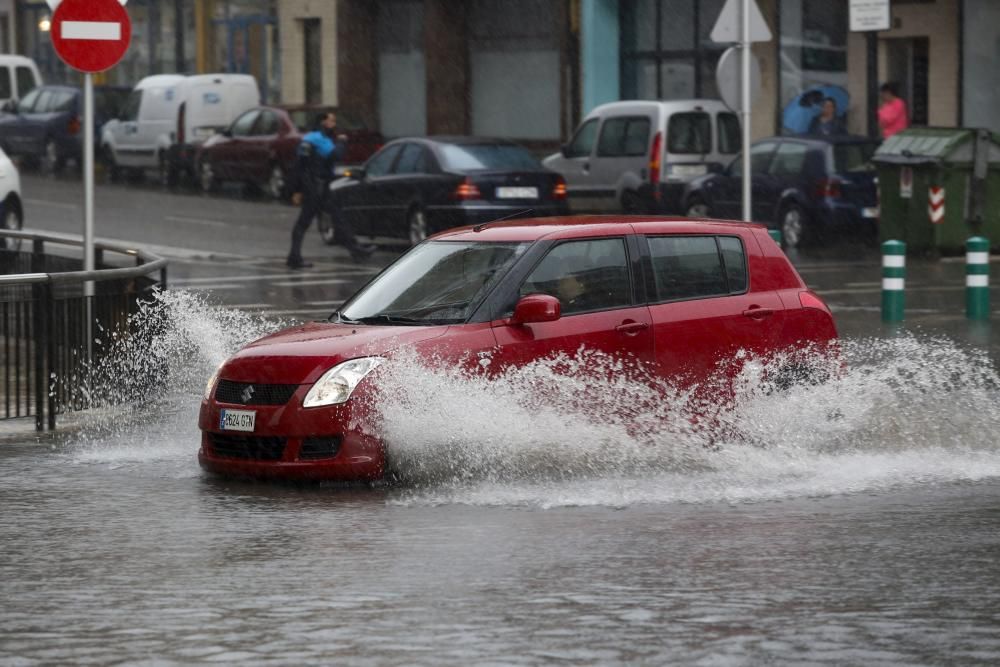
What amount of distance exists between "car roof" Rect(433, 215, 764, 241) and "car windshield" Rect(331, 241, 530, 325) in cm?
10

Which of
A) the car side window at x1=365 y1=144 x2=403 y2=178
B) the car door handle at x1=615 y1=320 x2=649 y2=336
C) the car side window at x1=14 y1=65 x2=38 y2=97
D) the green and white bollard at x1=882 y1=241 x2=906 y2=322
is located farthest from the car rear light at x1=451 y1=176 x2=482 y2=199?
the car side window at x1=14 y1=65 x2=38 y2=97

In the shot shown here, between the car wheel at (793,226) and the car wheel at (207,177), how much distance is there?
597 inches

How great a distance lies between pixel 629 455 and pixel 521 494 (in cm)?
89

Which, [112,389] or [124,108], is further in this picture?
[124,108]

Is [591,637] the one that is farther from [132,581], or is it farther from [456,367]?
[456,367]

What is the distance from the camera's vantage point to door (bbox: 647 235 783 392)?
11312 millimetres

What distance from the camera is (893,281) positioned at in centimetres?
1906

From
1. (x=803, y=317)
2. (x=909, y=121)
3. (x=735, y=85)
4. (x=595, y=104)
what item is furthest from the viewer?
(x=595, y=104)

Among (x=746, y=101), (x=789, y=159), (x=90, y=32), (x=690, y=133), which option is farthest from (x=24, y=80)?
(x=90, y=32)

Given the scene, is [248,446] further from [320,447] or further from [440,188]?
[440,188]

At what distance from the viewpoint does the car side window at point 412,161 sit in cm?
2859

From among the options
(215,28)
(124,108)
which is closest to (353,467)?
(124,108)

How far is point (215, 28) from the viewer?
54156 mm

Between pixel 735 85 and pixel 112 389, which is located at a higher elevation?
pixel 735 85
